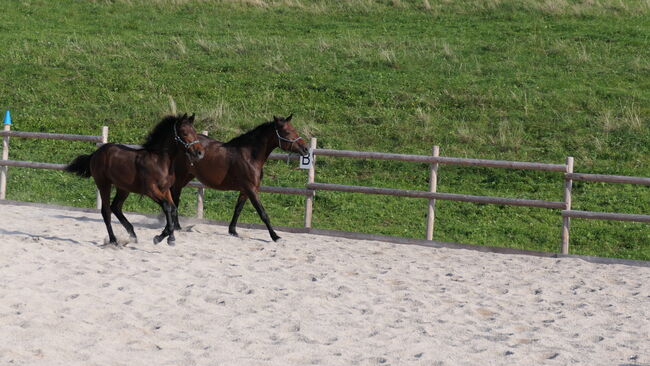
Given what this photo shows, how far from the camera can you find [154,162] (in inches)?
415

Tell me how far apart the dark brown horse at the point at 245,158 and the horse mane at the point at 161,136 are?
1.30m

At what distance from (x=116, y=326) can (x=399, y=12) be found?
21854mm

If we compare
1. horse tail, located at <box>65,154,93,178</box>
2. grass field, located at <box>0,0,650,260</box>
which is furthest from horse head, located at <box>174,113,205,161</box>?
grass field, located at <box>0,0,650,260</box>

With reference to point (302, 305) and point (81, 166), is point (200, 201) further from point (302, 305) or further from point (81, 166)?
point (302, 305)

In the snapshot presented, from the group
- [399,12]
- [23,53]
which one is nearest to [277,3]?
[399,12]

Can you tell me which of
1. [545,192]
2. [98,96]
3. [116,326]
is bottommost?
[116,326]

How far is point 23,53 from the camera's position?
24.1 metres

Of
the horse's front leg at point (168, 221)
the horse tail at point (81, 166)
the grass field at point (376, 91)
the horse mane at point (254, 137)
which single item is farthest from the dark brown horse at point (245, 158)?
the grass field at point (376, 91)

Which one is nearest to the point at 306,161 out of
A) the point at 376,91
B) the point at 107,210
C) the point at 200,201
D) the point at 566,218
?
→ the point at 200,201

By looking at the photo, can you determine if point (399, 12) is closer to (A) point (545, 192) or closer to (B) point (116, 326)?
(A) point (545, 192)

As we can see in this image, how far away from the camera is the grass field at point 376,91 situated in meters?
14.8

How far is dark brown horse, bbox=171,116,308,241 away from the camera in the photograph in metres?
11.7

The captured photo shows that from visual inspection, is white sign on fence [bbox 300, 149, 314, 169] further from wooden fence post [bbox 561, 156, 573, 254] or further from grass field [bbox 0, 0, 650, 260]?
wooden fence post [bbox 561, 156, 573, 254]

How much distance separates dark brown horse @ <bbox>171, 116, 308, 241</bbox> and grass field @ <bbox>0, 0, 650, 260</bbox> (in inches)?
93.8
